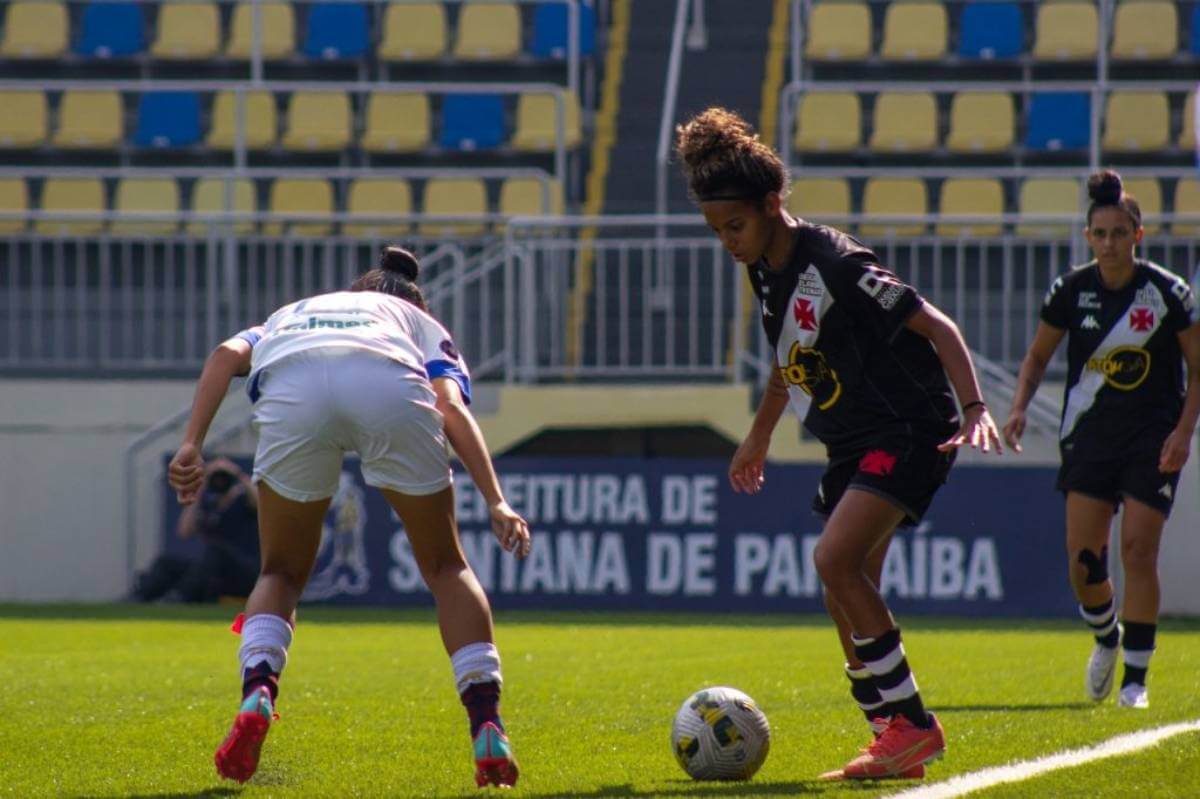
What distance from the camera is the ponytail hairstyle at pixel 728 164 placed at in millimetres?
5461

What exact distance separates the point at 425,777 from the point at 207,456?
9.52 m

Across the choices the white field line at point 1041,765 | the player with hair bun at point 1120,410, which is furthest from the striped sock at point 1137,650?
the white field line at point 1041,765

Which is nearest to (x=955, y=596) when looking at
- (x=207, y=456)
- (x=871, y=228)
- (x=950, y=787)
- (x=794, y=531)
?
(x=794, y=531)

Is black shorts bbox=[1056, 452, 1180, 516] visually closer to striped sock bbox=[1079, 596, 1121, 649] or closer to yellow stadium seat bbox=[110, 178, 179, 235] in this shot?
striped sock bbox=[1079, 596, 1121, 649]

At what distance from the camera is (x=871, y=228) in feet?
49.5

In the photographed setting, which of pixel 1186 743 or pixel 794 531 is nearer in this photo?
pixel 1186 743

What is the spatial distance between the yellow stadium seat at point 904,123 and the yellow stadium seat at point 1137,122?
1.59 m

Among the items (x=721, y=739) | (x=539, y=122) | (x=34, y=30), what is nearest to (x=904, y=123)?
(x=539, y=122)

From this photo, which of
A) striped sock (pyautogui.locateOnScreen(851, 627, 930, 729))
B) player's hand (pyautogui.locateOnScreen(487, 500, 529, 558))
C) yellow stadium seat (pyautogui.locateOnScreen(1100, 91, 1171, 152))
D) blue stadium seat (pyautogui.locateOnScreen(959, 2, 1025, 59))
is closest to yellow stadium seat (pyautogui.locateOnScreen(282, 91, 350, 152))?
blue stadium seat (pyautogui.locateOnScreen(959, 2, 1025, 59))

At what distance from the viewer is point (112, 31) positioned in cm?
1980

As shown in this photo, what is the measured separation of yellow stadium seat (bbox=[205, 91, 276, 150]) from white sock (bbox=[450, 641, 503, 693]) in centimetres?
1381

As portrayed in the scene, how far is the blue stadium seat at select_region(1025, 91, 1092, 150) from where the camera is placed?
1794 cm

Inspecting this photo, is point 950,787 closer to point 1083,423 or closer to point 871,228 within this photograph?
point 1083,423

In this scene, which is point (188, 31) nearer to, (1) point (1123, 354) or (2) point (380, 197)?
(2) point (380, 197)
